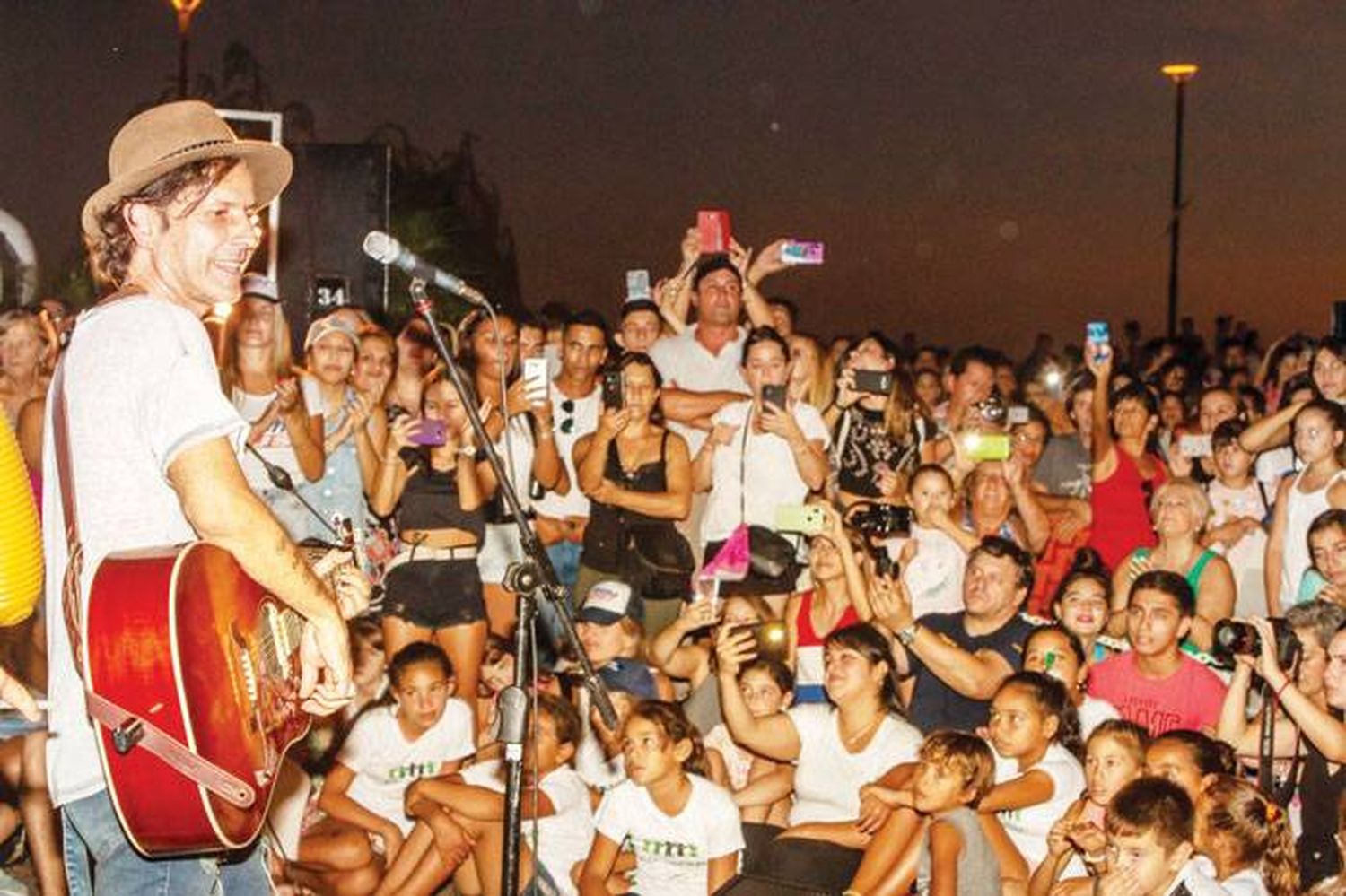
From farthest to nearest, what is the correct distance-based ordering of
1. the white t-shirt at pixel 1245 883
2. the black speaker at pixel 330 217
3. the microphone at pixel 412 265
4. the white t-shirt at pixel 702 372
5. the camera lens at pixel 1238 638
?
the black speaker at pixel 330 217 → the white t-shirt at pixel 702 372 → the camera lens at pixel 1238 638 → the white t-shirt at pixel 1245 883 → the microphone at pixel 412 265

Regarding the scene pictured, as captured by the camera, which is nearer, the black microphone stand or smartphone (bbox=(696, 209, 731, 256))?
the black microphone stand

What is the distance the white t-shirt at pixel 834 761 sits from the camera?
19.5 feet

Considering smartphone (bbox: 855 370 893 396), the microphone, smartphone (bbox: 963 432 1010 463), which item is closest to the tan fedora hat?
the microphone

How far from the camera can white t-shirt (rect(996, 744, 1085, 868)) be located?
571 centimetres

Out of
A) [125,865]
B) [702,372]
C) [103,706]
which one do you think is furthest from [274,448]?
[103,706]

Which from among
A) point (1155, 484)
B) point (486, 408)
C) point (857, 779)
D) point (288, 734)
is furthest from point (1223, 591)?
point (288, 734)

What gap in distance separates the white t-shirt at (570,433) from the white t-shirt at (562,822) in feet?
5.70

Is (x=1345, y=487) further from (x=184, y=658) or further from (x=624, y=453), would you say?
(x=184, y=658)

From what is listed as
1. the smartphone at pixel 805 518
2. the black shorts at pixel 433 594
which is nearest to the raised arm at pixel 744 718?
the smartphone at pixel 805 518

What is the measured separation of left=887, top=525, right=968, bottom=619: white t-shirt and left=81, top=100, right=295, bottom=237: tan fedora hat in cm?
441

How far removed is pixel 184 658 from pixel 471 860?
3714 mm

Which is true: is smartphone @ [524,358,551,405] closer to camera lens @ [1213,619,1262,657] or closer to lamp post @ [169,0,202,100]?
camera lens @ [1213,619,1262,657]

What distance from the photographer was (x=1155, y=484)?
8266 millimetres

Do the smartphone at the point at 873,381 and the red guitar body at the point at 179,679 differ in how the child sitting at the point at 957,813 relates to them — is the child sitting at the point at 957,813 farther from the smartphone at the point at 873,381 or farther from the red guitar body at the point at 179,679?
the red guitar body at the point at 179,679
